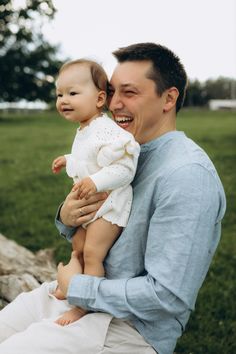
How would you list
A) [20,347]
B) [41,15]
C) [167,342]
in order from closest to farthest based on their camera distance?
[20,347], [167,342], [41,15]

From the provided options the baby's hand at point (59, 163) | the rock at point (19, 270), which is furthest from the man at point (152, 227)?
the rock at point (19, 270)

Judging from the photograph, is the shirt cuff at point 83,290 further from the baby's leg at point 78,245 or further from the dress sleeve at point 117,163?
the dress sleeve at point 117,163

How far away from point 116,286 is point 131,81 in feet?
3.06

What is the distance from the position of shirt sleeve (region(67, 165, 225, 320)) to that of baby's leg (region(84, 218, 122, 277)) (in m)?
0.13

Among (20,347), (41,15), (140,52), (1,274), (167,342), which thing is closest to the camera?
(20,347)

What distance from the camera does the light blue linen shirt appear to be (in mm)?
2287

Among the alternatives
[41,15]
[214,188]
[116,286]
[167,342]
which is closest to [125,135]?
[214,188]

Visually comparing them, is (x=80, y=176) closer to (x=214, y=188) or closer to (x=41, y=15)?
(x=214, y=188)

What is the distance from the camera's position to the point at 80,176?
273cm

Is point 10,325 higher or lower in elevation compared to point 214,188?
lower

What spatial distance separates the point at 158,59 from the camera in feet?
8.68

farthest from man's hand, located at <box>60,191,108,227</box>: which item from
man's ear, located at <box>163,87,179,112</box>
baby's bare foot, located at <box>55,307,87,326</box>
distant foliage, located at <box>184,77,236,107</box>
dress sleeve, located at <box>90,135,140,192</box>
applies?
distant foliage, located at <box>184,77,236,107</box>

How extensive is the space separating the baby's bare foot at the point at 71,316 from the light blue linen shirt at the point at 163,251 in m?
0.08

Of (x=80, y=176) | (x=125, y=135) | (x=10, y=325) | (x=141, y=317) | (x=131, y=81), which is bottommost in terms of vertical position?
(x=10, y=325)
